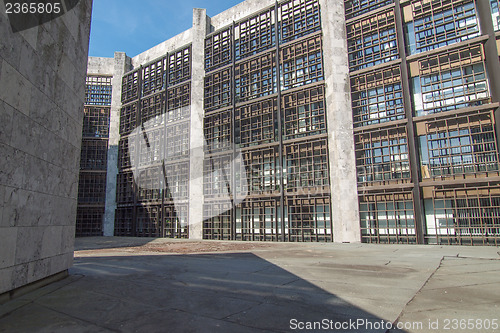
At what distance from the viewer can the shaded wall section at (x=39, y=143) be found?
4.59 meters

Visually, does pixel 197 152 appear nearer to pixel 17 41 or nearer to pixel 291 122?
pixel 291 122

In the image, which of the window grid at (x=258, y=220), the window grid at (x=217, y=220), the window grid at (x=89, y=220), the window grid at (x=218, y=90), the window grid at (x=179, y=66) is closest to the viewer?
the window grid at (x=258, y=220)

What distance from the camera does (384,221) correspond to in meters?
16.1

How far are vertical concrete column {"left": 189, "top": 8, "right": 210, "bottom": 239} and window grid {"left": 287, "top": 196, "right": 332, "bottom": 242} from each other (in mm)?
7595

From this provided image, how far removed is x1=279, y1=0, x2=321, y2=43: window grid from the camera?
65.3 feet

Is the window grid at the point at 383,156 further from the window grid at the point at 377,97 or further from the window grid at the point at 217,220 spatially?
the window grid at the point at 217,220

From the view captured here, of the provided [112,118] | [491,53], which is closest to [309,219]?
[491,53]

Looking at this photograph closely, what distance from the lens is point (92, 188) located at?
98.4ft

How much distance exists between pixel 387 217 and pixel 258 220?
828 cm

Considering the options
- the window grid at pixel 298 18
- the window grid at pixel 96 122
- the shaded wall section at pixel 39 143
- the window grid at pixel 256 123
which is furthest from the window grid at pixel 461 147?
the window grid at pixel 96 122

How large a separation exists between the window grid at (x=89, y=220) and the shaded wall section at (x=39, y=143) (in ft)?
82.5

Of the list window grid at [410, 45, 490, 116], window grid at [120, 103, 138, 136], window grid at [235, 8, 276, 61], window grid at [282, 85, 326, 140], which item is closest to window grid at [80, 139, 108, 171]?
window grid at [120, 103, 138, 136]

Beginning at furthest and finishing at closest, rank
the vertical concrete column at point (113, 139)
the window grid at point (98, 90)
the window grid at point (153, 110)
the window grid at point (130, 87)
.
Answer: the window grid at point (98, 90) → the window grid at point (130, 87) → the vertical concrete column at point (113, 139) → the window grid at point (153, 110)
